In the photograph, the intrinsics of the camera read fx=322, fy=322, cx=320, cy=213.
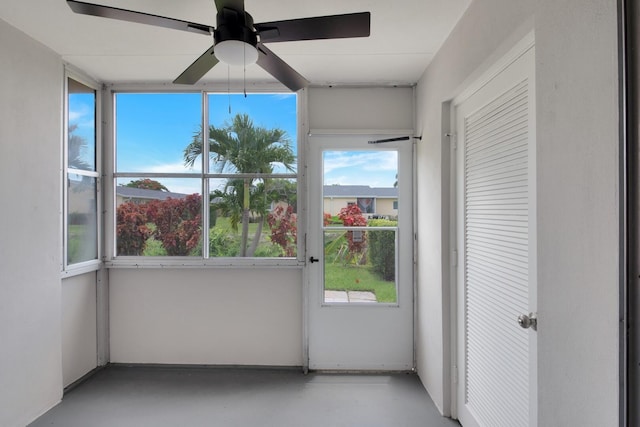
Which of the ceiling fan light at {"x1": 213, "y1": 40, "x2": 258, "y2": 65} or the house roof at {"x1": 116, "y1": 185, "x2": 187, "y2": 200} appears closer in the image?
the ceiling fan light at {"x1": 213, "y1": 40, "x2": 258, "y2": 65}

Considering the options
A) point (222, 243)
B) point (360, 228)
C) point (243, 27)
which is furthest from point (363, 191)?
point (243, 27)

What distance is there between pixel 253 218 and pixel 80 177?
5.01 feet

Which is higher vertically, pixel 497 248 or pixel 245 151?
pixel 245 151

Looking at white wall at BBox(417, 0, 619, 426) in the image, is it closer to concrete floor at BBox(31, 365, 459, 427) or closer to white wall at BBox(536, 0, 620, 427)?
white wall at BBox(536, 0, 620, 427)

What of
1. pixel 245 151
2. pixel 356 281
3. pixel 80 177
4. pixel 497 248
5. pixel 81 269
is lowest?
pixel 356 281

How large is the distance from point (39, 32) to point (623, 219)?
3.22 m

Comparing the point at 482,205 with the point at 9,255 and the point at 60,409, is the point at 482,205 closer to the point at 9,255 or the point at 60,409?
the point at 9,255

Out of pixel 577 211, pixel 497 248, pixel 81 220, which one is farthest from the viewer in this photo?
pixel 81 220

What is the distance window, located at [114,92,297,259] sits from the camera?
3.03 meters

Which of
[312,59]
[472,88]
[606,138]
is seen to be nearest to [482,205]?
[472,88]

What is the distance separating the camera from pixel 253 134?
303cm

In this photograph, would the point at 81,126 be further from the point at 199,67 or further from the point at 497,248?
the point at 497,248

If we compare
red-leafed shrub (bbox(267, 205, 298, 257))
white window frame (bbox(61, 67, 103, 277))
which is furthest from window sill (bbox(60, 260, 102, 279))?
red-leafed shrub (bbox(267, 205, 298, 257))

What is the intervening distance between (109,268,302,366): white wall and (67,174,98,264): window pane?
34 cm
